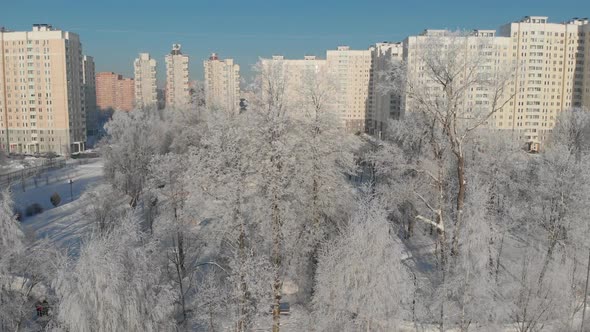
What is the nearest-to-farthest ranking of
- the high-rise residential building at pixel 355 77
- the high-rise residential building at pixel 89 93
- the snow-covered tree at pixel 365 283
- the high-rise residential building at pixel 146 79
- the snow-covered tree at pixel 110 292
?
the snow-covered tree at pixel 110 292, the snow-covered tree at pixel 365 283, the high-rise residential building at pixel 355 77, the high-rise residential building at pixel 146 79, the high-rise residential building at pixel 89 93

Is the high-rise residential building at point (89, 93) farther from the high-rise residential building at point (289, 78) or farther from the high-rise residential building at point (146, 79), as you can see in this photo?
the high-rise residential building at point (289, 78)

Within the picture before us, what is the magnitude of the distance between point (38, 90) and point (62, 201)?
126 ft

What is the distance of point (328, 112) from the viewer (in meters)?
17.8

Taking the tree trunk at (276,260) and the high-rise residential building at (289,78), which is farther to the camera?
the high-rise residential building at (289,78)

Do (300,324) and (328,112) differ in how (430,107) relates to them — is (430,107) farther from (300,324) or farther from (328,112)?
(300,324)

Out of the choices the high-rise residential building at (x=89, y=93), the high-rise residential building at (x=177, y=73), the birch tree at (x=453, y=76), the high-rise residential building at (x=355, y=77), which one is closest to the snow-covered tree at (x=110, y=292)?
the birch tree at (x=453, y=76)

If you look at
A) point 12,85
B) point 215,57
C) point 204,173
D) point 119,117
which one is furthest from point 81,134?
point 204,173

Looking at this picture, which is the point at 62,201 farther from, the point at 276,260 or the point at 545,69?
the point at 545,69

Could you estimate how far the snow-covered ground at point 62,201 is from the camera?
28.0 meters

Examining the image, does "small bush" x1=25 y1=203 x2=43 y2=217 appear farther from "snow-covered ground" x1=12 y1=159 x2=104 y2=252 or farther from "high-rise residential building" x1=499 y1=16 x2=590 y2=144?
"high-rise residential building" x1=499 y1=16 x2=590 y2=144

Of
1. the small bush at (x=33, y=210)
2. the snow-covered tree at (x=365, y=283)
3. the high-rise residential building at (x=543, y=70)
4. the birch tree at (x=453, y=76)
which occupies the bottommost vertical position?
the small bush at (x=33, y=210)

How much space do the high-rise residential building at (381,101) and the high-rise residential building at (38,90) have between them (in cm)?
4470

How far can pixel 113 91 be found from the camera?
141375 mm

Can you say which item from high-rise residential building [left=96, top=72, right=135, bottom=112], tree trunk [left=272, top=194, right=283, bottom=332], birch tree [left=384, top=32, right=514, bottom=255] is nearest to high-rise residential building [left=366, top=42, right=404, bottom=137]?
birch tree [left=384, top=32, right=514, bottom=255]
